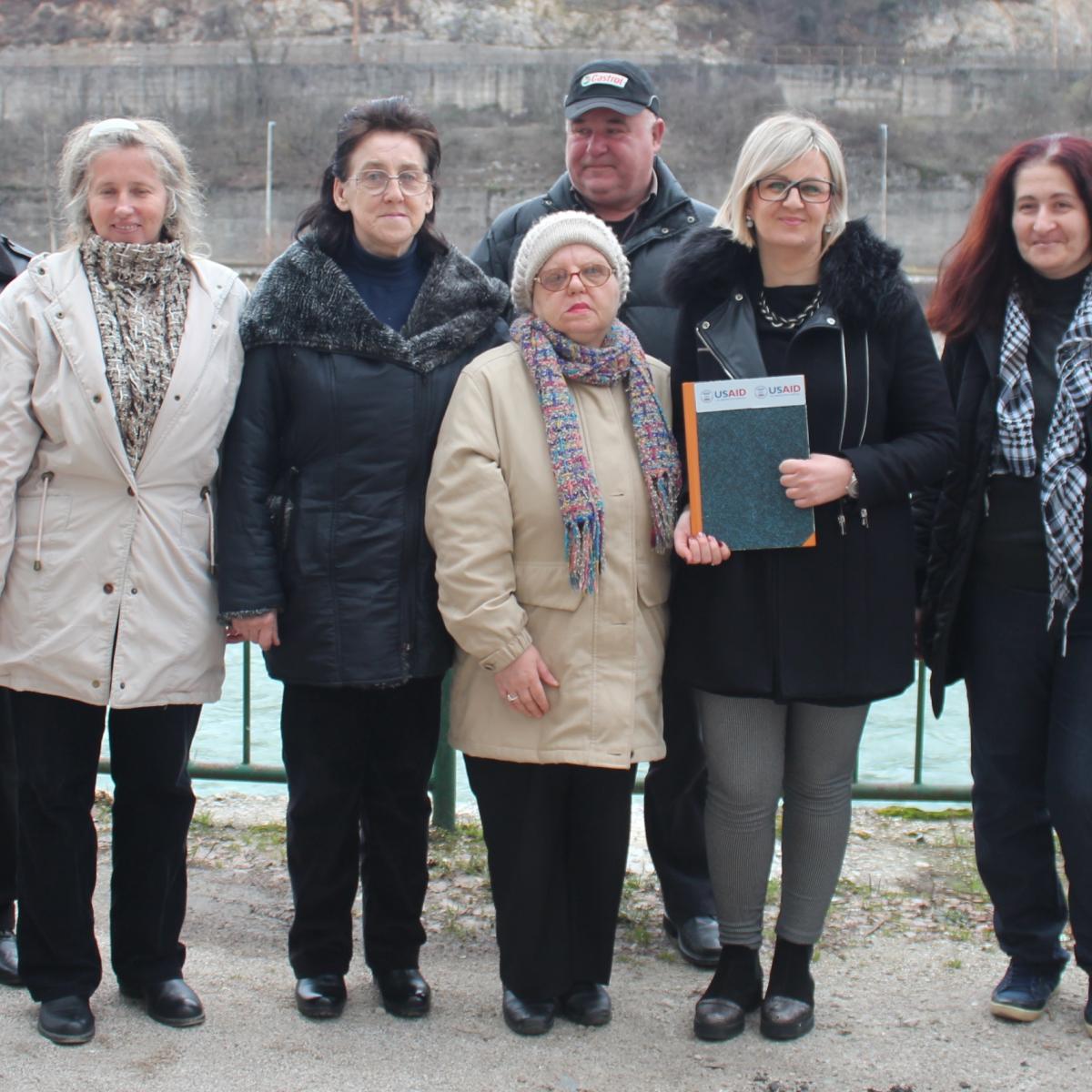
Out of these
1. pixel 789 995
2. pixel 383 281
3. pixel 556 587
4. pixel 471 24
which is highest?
pixel 471 24

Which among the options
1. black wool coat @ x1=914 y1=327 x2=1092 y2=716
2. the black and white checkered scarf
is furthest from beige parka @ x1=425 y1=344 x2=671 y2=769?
the black and white checkered scarf

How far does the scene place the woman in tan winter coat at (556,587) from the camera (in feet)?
9.43

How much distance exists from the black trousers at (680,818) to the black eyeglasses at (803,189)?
1.24 meters

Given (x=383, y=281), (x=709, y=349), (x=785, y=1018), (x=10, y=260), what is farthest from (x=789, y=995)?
(x=10, y=260)

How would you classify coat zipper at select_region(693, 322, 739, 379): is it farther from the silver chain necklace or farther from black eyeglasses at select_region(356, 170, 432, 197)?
black eyeglasses at select_region(356, 170, 432, 197)

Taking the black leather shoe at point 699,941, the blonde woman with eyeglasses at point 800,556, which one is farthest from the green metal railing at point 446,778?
the blonde woman with eyeglasses at point 800,556

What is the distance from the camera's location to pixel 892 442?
2.92 m

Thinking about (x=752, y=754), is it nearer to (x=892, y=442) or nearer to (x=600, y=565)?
(x=600, y=565)

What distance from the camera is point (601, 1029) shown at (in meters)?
3.08

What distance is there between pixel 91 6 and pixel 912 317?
62.1 meters

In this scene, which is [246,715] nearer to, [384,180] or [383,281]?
[383,281]

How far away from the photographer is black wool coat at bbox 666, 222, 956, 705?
9.49ft

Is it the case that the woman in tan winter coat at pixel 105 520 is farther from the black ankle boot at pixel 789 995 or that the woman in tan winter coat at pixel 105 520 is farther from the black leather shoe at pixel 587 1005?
the black ankle boot at pixel 789 995

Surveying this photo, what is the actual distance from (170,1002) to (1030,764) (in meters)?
1.92
